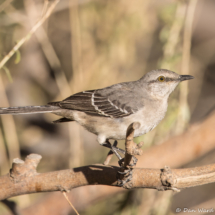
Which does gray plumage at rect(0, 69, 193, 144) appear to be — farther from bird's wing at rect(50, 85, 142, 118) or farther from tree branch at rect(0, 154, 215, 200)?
tree branch at rect(0, 154, 215, 200)

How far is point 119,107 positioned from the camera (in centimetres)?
387

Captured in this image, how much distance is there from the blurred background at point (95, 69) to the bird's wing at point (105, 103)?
2.33 ft

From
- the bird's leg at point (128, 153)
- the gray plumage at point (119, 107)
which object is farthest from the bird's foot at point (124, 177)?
the gray plumage at point (119, 107)

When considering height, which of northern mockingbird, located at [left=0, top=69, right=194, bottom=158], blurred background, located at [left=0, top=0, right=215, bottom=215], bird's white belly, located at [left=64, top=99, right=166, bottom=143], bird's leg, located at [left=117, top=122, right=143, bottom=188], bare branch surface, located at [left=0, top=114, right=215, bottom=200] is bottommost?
bird's leg, located at [left=117, top=122, right=143, bottom=188]

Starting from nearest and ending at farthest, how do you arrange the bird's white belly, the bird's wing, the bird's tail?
the bird's tail < the bird's white belly < the bird's wing

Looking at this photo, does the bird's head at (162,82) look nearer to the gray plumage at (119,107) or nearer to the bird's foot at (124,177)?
the gray plumage at (119,107)

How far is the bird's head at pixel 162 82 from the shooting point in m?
4.02

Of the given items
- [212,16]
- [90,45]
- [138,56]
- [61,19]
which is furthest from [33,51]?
[212,16]

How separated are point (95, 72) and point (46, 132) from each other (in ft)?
7.33

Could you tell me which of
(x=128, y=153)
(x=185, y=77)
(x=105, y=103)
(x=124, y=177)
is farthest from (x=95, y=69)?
(x=128, y=153)

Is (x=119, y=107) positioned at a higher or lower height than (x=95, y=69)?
lower

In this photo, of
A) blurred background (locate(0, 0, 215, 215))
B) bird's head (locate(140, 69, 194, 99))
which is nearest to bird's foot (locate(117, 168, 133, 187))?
blurred background (locate(0, 0, 215, 215))

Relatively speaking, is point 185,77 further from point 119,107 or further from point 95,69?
point 95,69

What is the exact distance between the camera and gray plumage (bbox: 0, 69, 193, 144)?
3.70 meters
